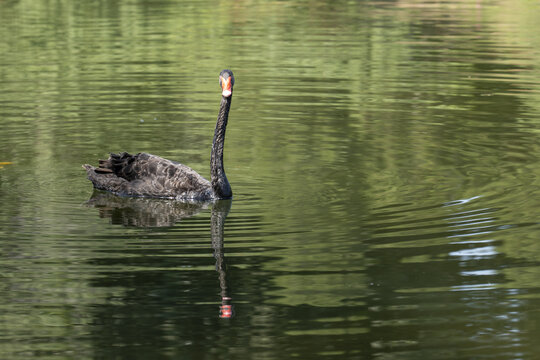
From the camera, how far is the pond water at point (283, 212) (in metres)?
7.65

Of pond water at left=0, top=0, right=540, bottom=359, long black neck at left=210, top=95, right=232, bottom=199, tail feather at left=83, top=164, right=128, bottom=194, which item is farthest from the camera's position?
tail feather at left=83, top=164, right=128, bottom=194

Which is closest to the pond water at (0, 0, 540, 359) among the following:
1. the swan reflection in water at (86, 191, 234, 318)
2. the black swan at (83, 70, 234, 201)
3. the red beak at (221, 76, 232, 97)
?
the swan reflection in water at (86, 191, 234, 318)

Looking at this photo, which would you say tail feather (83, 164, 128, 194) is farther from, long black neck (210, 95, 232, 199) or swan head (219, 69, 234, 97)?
swan head (219, 69, 234, 97)

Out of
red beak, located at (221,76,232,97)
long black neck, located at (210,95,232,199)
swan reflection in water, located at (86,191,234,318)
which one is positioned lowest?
swan reflection in water, located at (86,191,234,318)

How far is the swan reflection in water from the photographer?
10.9m

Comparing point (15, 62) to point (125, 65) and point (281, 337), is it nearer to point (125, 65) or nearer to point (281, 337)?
point (125, 65)

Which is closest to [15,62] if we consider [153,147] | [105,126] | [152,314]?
[105,126]

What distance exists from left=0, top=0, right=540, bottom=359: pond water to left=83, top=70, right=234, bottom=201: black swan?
0.62 feet

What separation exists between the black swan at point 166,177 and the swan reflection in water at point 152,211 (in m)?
0.10

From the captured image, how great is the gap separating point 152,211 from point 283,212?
1568 millimetres

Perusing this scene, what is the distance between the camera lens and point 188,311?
8.02 meters

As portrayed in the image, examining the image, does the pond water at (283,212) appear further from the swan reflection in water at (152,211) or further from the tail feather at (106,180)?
the tail feather at (106,180)

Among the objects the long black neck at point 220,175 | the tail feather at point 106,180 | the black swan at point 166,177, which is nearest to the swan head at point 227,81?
the black swan at point 166,177

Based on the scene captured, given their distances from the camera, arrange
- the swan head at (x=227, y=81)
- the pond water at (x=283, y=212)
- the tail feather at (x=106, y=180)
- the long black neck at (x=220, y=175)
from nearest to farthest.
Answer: the pond water at (x=283, y=212) < the swan head at (x=227, y=81) < the long black neck at (x=220, y=175) < the tail feather at (x=106, y=180)
